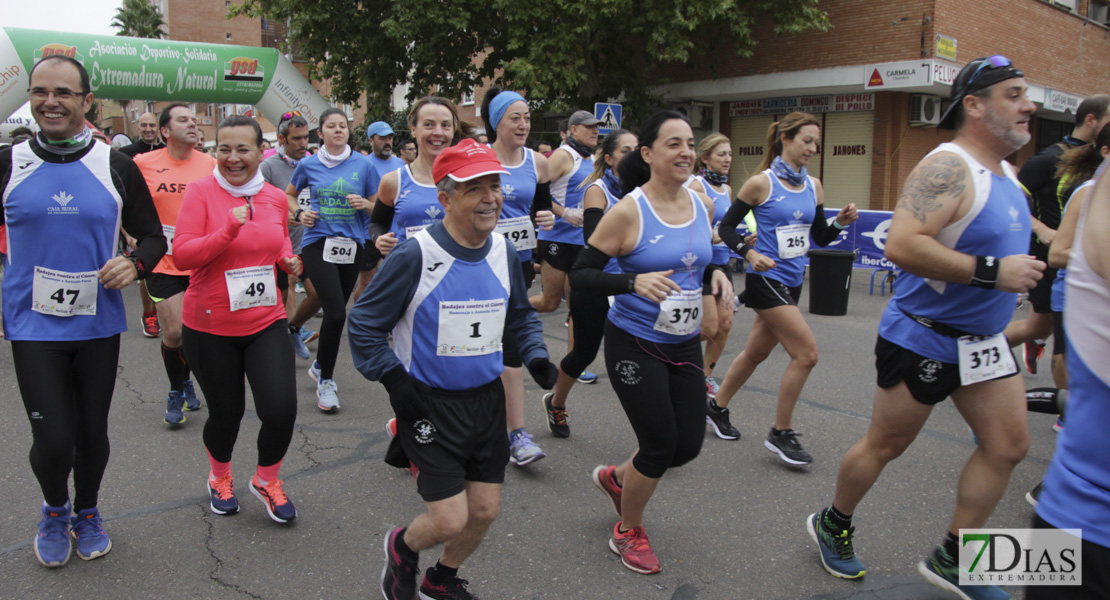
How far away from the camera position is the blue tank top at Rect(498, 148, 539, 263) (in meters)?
4.95

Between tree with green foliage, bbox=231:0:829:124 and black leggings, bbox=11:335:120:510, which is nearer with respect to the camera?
black leggings, bbox=11:335:120:510

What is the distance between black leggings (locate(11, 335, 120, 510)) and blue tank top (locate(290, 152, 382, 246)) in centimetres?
252

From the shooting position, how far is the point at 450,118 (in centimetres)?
461

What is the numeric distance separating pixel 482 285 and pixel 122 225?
1847 mm

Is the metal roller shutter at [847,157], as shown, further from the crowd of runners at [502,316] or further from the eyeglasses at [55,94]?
the eyeglasses at [55,94]

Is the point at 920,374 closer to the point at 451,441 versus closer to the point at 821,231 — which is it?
the point at 451,441

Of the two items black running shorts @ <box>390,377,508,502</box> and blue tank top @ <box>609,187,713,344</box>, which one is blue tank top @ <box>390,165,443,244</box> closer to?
blue tank top @ <box>609,187,713,344</box>

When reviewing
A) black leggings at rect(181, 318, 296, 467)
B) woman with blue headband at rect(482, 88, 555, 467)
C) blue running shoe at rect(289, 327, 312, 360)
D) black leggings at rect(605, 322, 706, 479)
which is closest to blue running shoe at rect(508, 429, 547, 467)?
woman with blue headband at rect(482, 88, 555, 467)

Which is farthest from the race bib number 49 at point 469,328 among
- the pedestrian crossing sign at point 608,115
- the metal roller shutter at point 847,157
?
the metal roller shutter at point 847,157

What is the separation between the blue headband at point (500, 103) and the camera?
498 cm

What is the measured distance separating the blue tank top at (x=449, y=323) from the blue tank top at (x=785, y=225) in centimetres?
243

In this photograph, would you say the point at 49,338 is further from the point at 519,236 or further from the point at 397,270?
the point at 519,236

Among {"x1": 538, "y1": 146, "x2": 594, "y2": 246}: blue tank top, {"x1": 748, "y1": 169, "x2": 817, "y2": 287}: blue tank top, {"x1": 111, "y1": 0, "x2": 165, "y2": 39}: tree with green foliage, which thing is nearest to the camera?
{"x1": 748, "y1": 169, "x2": 817, "y2": 287}: blue tank top

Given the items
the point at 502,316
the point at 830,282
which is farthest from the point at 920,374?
the point at 830,282
